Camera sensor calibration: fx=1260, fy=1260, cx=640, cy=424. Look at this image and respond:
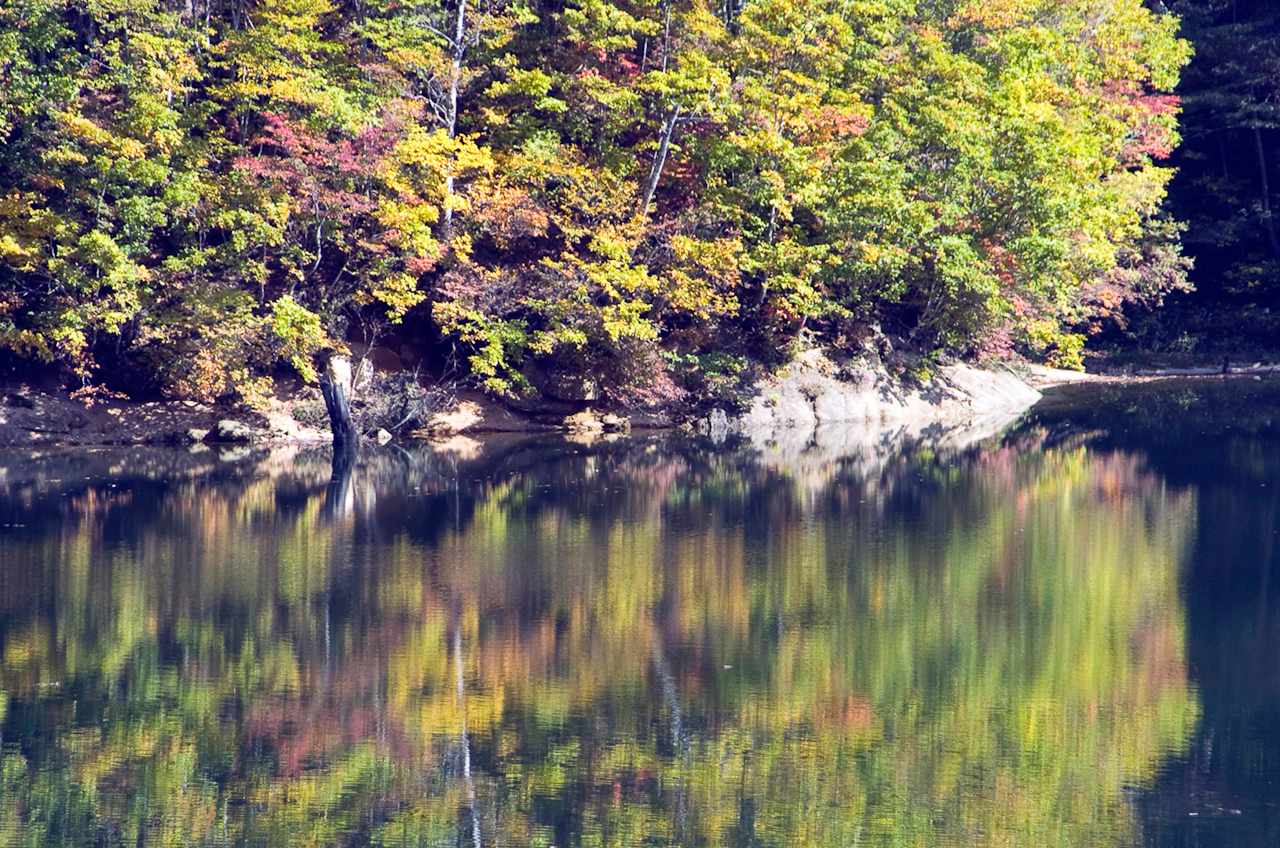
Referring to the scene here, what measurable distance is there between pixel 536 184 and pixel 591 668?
17464 millimetres

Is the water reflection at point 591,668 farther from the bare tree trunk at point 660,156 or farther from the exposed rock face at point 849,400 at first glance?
the bare tree trunk at point 660,156

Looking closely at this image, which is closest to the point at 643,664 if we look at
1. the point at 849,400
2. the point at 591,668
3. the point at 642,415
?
the point at 591,668

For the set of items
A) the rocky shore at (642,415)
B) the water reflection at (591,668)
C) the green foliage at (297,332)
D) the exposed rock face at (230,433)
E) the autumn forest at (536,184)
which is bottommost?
the water reflection at (591,668)

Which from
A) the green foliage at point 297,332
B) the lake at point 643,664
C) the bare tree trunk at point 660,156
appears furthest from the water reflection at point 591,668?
the bare tree trunk at point 660,156

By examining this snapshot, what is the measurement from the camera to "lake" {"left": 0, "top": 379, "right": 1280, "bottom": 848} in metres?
7.48

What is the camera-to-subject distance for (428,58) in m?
25.3

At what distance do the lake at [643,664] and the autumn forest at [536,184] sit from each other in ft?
21.4

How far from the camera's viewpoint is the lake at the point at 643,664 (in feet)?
24.6

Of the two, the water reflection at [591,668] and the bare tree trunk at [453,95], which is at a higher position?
the bare tree trunk at [453,95]

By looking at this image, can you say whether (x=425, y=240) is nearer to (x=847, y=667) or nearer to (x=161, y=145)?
(x=161, y=145)

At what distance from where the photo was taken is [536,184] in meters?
26.1

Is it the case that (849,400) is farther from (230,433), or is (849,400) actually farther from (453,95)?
(230,433)

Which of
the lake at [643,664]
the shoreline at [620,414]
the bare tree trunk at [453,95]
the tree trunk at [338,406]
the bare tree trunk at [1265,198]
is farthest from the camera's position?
the bare tree trunk at [1265,198]

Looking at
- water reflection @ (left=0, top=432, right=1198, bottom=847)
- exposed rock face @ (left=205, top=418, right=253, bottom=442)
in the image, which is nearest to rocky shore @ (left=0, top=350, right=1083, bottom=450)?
exposed rock face @ (left=205, top=418, right=253, bottom=442)
